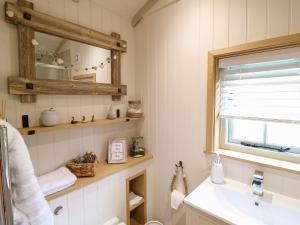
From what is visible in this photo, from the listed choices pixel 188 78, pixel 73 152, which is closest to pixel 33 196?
pixel 73 152

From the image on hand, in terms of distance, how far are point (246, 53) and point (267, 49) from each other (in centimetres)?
12

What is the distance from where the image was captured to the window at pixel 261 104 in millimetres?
1106

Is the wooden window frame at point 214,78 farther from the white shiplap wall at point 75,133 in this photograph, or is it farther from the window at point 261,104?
the white shiplap wall at point 75,133

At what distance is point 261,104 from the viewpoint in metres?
1.22

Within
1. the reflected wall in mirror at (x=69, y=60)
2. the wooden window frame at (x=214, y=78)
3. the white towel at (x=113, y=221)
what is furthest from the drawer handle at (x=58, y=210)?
the wooden window frame at (x=214, y=78)

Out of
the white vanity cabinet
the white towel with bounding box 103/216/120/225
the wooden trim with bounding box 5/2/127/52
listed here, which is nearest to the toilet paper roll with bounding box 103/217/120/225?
the white towel with bounding box 103/216/120/225

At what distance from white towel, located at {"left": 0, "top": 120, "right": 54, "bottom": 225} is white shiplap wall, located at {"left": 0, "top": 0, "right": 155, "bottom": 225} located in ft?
0.85

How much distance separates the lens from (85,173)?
1.34m

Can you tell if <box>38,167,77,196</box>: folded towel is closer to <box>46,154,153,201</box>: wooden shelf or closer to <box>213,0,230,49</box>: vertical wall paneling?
<box>46,154,153,201</box>: wooden shelf

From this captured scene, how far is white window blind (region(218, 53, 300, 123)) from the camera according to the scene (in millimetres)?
1097

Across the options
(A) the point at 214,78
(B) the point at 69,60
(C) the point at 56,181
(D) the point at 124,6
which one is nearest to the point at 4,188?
(C) the point at 56,181

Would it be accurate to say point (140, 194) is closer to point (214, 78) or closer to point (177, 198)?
point (177, 198)

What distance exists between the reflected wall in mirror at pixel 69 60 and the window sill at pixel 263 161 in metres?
1.23

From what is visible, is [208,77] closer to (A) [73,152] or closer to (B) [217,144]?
(B) [217,144]
